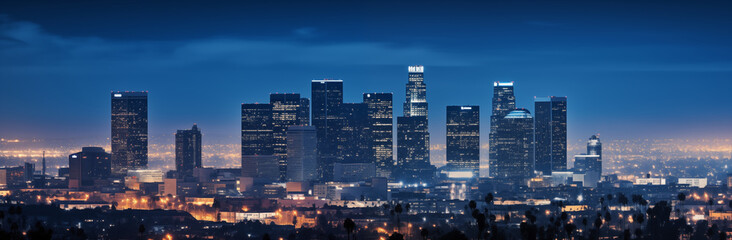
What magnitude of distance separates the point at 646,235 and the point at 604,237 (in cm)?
1810

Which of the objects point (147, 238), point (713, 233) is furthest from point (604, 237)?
point (147, 238)

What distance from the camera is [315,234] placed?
199 meters

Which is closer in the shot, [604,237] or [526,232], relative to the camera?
[526,232]

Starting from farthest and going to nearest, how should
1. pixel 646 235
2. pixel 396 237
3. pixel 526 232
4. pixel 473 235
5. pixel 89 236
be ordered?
pixel 89 236
pixel 473 235
pixel 646 235
pixel 526 232
pixel 396 237

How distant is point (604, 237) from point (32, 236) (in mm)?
88874

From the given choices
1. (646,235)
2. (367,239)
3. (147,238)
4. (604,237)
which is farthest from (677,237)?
(147,238)

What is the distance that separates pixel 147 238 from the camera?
19662 cm

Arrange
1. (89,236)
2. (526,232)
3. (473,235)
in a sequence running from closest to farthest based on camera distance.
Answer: (526,232) → (473,235) → (89,236)

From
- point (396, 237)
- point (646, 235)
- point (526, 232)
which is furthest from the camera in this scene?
point (646, 235)

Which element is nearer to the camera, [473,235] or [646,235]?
[646,235]

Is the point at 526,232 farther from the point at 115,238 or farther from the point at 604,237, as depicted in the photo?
the point at 115,238

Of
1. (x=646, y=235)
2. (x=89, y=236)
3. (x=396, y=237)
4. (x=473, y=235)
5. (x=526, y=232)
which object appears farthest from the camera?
(x=89, y=236)

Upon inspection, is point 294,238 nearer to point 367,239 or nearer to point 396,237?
point 367,239

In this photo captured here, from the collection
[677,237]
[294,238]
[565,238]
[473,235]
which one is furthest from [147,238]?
[677,237]
